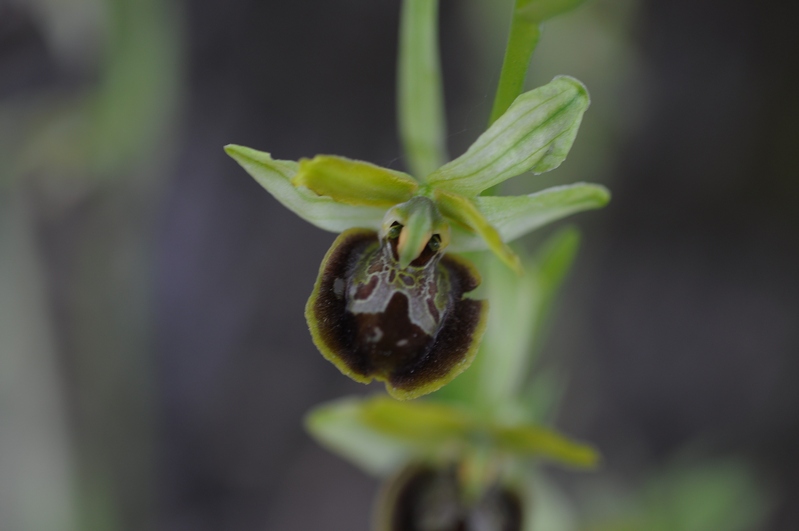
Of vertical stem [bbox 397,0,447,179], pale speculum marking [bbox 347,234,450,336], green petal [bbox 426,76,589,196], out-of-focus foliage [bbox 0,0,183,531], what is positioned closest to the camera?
green petal [bbox 426,76,589,196]

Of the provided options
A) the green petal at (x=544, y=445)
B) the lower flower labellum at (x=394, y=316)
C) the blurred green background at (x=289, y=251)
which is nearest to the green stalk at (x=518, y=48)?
the lower flower labellum at (x=394, y=316)

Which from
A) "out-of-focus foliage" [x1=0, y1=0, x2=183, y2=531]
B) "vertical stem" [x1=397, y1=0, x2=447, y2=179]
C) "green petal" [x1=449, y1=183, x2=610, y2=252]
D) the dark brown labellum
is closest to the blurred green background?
"out-of-focus foliage" [x1=0, y1=0, x2=183, y2=531]

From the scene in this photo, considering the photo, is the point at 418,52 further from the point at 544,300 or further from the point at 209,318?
the point at 209,318

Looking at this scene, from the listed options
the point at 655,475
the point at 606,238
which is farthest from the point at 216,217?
the point at 655,475

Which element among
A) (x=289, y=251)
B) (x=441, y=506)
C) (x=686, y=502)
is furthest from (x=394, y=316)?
(x=289, y=251)

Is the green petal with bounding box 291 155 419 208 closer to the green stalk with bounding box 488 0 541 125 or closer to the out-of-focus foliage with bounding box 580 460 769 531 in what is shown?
the green stalk with bounding box 488 0 541 125

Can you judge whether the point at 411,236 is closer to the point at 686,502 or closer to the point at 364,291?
the point at 364,291
